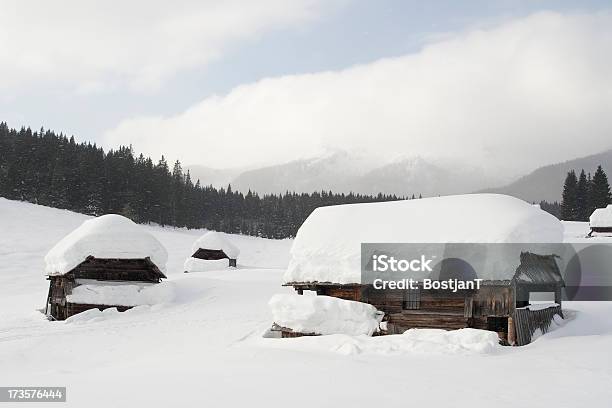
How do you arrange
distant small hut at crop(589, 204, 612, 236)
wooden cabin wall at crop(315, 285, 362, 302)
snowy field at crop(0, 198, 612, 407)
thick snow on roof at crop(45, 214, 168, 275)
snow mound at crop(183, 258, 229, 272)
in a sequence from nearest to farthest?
1. snowy field at crop(0, 198, 612, 407)
2. wooden cabin wall at crop(315, 285, 362, 302)
3. thick snow on roof at crop(45, 214, 168, 275)
4. snow mound at crop(183, 258, 229, 272)
5. distant small hut at crop(589, 204, 612, 236)

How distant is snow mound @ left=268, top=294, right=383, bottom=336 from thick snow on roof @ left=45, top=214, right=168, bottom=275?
11.9m

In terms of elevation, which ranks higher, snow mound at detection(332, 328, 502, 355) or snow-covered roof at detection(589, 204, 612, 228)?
snow-covered roof at detection(589, 204, 612, 228)

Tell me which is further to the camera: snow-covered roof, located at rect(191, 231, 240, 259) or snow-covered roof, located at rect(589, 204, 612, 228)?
snow-covered roof, located at rect(589, 204, 612, 228)

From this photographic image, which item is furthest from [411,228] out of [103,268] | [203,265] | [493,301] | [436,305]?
[203,265]

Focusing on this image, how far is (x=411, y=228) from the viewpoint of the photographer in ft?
55.9

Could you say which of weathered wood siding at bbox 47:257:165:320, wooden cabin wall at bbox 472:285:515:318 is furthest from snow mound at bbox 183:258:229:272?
wooden cabin wall at bbox 472:285:515:318

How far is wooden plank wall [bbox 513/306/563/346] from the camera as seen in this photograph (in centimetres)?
1473

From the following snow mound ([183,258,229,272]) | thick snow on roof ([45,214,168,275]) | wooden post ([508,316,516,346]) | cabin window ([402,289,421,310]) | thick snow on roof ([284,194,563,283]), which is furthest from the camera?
snow mound ([183,258,229,272])

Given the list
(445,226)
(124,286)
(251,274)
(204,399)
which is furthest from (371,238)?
(251,274)

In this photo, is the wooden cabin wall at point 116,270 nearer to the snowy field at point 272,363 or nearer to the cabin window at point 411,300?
the snowy field at point 272,363

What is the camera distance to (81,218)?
66125 millimetres

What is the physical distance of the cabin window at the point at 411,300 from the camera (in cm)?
1669

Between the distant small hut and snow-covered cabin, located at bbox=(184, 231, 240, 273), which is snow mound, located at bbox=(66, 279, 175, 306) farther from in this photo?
the distant small hut

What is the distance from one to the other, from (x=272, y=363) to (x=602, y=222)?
51996 millimetres
